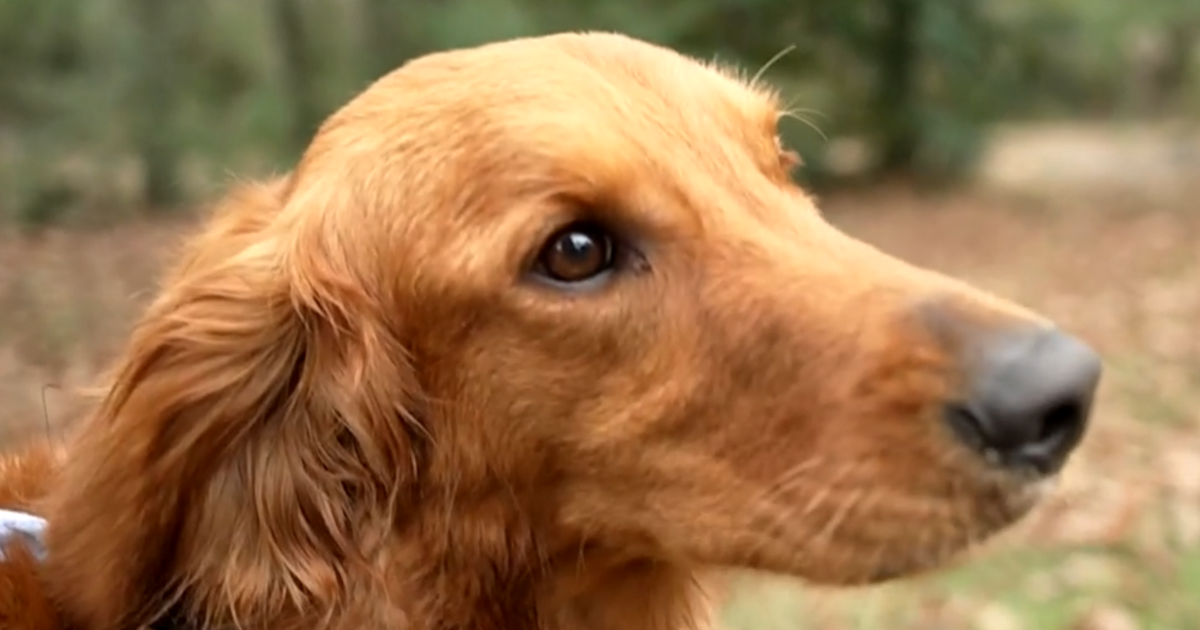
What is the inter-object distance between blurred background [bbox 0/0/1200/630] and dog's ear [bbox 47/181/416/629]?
25.1 inches

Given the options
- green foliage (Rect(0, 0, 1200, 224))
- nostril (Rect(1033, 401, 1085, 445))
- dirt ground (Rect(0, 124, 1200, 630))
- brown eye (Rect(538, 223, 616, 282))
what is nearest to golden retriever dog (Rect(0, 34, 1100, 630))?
brown eye (Rect(538, 223, 616, 282))

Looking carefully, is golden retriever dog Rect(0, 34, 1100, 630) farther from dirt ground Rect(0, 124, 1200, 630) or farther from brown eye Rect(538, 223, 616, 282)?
dirt ground Rect(0, 124, 1200, 630)

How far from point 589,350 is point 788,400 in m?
0.41

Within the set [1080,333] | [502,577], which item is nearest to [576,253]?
[502,577]

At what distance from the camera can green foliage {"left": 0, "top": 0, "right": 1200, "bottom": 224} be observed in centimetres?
1948

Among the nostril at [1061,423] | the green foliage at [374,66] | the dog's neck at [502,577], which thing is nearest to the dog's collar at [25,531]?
the dog's neck at [502,577]

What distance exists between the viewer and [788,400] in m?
2.90

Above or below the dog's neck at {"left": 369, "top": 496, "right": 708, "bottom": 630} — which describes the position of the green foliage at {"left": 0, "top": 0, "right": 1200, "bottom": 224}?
below

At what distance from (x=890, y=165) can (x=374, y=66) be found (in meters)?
10.6

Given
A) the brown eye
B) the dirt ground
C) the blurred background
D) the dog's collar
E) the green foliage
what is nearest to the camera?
the brown eye

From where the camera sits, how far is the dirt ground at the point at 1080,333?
20.5ft

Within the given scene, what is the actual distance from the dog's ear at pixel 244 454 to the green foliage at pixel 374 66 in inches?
445

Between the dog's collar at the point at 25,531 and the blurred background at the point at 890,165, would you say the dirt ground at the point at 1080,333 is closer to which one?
the blurred background at the point at 890,165

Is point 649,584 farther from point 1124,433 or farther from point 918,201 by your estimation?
point 918,201
